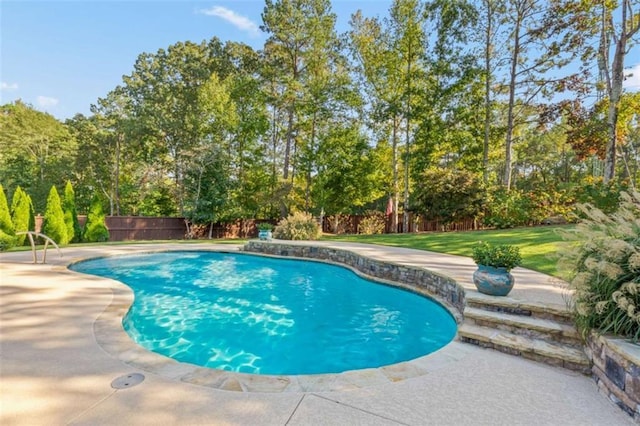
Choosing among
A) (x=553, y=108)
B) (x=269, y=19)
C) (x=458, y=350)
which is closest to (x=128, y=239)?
(x=269, y=19)

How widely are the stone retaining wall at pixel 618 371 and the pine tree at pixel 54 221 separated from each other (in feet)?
57.9

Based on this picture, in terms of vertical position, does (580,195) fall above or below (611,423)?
above

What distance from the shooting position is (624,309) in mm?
2514

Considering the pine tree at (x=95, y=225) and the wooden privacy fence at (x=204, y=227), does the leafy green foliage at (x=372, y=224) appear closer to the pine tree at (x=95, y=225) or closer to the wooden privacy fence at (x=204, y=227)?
the wooden privacy fence at (x=204, y=227)

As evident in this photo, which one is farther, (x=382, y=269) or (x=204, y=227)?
(x=204, y=227)

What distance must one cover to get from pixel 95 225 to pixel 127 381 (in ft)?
51.6

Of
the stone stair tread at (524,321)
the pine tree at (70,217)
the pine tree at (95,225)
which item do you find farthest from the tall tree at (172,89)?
the stone stair tread at (524,321)

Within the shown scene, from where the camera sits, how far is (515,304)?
3.88 m

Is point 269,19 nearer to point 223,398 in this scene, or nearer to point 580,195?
point 580,195

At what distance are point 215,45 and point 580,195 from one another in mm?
24483

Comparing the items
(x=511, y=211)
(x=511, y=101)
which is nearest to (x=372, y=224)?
(x=511, y=211)

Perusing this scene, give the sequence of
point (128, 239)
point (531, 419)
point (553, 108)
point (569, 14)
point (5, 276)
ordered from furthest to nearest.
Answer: point (128, 239), point (553, 108), point (569, 14), point (5, 276), point (531, 419)

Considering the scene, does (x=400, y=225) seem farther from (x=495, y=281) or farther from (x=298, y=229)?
(x=495, y=281)

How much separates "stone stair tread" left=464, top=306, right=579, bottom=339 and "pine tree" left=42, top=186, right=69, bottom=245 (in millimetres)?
16569
